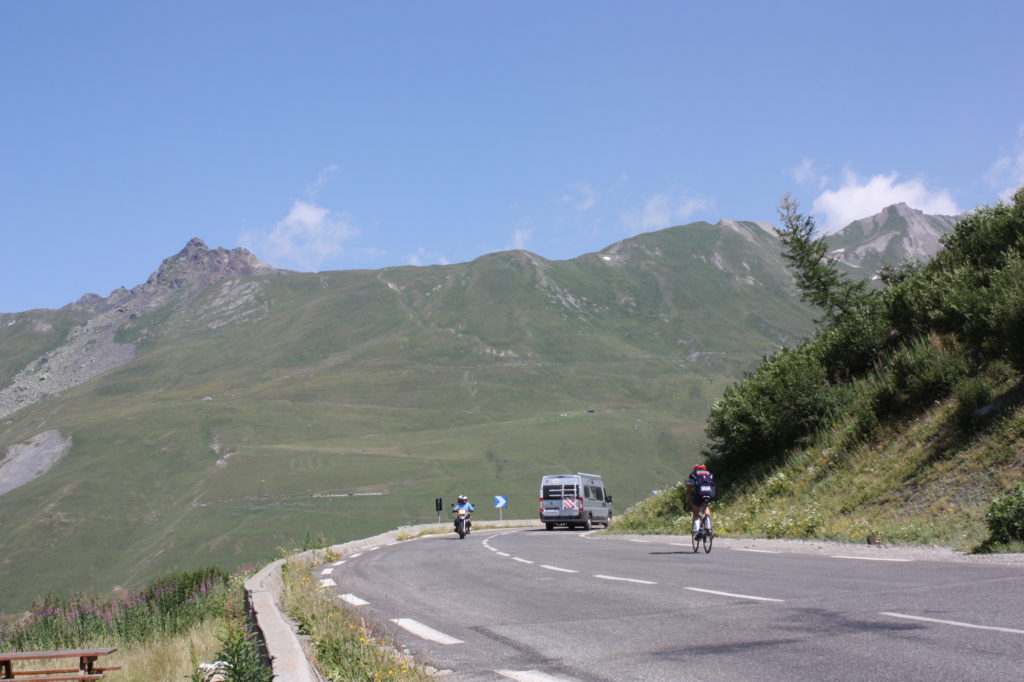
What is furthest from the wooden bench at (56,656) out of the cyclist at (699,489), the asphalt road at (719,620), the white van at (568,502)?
the white van at (568,502)

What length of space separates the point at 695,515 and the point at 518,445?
511 ft

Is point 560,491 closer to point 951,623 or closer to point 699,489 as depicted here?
point 699,489

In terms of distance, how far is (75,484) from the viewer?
A: 500 feet

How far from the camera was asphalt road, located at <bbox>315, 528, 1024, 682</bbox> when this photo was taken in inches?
238

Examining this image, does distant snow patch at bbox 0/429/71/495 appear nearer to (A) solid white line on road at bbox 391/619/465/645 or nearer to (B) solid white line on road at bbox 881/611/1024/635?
(A) solid white line on road at bbox 391/619/465/645

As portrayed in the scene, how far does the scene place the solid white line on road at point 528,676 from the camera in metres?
6.11

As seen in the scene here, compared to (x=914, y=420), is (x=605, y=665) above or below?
below

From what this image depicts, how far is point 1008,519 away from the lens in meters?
12.5

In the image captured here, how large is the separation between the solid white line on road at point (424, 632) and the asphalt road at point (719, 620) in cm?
2

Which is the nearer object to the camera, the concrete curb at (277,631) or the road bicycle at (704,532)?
the concrete curb at (277,631)

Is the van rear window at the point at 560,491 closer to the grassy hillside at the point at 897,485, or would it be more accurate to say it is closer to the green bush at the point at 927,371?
the grassy hillside at the point at 897,485

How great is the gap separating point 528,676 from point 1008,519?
30.9 ft

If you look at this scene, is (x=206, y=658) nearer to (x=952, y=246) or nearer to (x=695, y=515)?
(x=695, y=515)

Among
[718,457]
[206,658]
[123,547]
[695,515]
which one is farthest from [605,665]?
[123,547]
